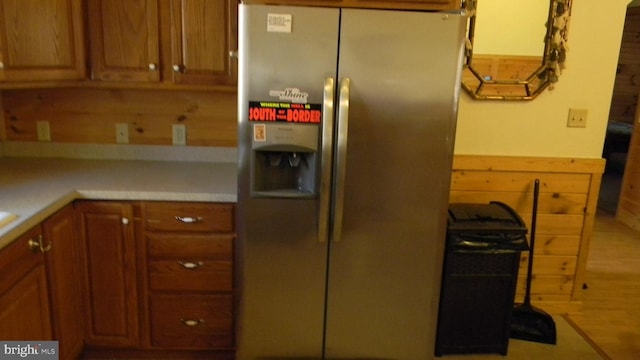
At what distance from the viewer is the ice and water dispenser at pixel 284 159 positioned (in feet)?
5.74

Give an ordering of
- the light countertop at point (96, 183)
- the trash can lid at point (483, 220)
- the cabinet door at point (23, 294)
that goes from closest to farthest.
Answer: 1. the cabinet door at point (23, 294)
2. the light countertop at point (96, 183)
3. the trash can lid at point (483, 220)

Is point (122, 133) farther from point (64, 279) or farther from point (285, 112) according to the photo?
point (285, 112)

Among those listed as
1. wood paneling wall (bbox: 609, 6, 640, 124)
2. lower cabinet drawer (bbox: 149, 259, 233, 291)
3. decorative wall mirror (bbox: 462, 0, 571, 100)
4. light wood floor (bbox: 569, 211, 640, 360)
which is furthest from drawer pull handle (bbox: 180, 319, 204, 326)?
wood paneling wall (bbox: 609, 6, 640, 124)

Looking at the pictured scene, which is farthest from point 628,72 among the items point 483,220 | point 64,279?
point 64,279

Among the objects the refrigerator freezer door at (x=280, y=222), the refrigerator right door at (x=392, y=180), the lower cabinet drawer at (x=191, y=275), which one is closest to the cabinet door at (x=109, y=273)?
the lower cabinet drawer at (x=191, y=275)

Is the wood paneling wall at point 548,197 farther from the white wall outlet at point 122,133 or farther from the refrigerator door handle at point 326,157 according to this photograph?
the white wall outlet at point 122,133

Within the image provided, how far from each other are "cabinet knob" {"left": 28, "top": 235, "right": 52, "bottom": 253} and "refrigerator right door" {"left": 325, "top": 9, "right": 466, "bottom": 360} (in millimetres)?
1080

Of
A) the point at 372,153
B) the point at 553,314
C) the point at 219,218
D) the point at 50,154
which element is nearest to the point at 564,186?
the point at 553,314

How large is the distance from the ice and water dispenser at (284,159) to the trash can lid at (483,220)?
868 millimetres

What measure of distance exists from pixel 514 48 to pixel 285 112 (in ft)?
5.07

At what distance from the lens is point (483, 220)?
2383 millimetres

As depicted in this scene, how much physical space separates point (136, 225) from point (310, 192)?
0.82m

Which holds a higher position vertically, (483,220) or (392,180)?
(392,180)

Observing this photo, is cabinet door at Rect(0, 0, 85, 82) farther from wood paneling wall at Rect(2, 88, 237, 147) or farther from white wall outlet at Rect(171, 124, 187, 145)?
white wall outlet at Rect(171, 124, 187, 145)
